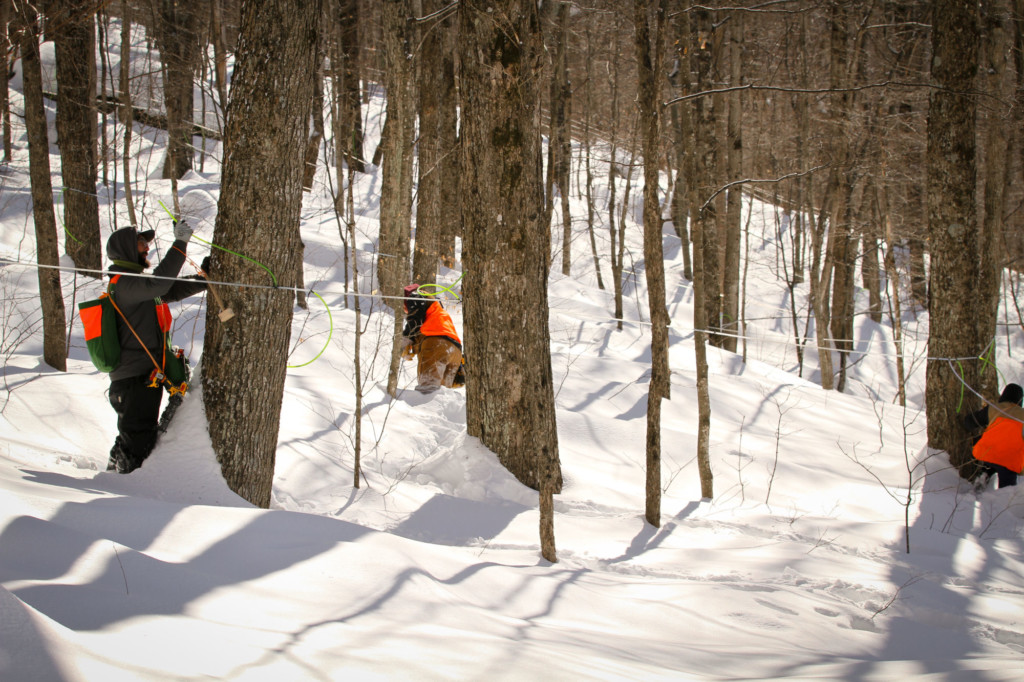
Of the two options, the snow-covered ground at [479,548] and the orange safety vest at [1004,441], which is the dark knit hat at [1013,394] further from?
the snow-covered ground at [479,548]

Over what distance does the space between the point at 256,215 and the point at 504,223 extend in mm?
1965

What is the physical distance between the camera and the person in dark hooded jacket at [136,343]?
13.2ft

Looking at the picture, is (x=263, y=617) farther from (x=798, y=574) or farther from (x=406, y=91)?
(x=406, y=91)

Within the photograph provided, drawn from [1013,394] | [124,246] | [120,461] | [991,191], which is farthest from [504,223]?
[991,191]

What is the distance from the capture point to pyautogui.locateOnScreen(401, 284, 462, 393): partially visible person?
728 cm

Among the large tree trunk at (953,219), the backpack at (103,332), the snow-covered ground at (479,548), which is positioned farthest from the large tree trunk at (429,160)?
the large tree trunk at (953,219)

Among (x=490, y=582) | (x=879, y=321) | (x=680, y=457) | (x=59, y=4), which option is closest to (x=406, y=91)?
(x=59, y=4)

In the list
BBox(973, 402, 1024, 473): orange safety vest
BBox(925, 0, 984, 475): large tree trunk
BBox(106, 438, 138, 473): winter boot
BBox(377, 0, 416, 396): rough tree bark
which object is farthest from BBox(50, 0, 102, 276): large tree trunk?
BBox(973, 402, 1024, 473): orange safety vest

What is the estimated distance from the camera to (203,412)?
383cm

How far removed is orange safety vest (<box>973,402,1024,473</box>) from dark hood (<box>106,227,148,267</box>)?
23.9 ft

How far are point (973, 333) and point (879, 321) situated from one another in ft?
36.6

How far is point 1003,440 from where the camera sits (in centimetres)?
627

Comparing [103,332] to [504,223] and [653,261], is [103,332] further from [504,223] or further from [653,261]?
[653,261]

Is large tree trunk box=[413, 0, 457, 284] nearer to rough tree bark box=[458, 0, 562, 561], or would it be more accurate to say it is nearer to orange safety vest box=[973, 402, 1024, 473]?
rough tree bark box=[458, 0, 562, 561]
